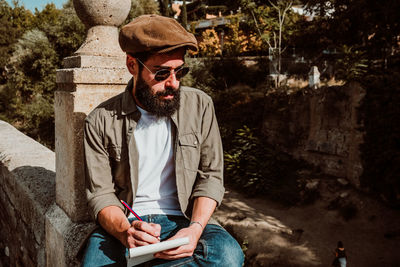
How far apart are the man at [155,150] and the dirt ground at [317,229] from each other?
19.8 feet

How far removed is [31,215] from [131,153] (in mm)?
1312

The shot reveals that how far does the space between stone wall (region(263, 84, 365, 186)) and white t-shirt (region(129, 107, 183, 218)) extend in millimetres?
10663

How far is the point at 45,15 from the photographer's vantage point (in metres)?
25.2

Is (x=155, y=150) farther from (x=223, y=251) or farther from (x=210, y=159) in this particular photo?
(x=223, y=251)

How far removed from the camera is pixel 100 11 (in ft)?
7.00

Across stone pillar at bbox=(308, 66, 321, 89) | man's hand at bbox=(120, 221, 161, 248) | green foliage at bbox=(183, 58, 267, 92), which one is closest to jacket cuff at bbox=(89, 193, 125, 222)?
man's hand at bbox=(120, 221, 161, 248)

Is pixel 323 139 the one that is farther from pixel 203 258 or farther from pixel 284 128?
pixel 203 258

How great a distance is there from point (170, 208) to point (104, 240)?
15.0 inches

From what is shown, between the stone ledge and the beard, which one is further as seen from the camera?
the stone ledge

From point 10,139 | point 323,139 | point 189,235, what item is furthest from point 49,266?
point 323,139

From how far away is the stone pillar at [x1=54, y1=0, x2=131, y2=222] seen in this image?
2.01 m

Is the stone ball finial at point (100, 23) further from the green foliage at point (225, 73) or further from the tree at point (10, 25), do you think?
the tree at point (10, 25)

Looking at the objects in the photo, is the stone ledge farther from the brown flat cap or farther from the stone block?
the stone block

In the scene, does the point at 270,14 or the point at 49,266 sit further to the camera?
the point at 270,14
